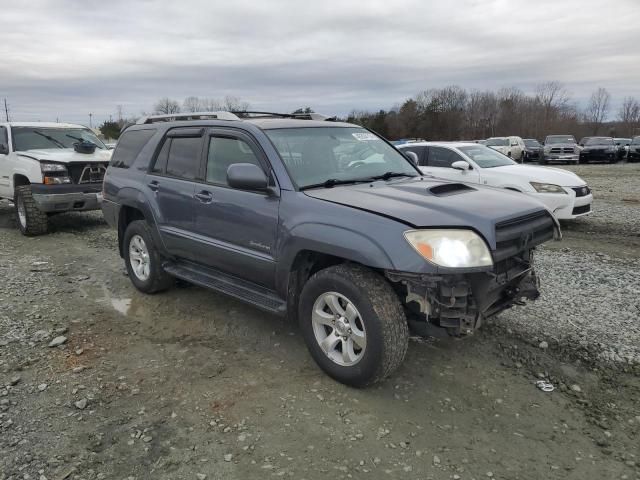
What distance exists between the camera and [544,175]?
8.63 meters

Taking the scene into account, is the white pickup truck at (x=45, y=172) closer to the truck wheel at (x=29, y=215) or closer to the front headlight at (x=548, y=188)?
the truck wheel at (x=29, y=215)

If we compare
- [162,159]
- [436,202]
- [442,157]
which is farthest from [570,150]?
[436,202]

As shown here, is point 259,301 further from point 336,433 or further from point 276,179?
point 336,433

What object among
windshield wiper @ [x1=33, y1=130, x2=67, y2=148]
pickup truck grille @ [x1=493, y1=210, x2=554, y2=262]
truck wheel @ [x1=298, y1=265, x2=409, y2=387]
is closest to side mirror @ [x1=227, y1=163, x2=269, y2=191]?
truck wheel @ [x1=298, y1=265, x2=409, y2=387]

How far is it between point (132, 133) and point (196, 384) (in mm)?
3404

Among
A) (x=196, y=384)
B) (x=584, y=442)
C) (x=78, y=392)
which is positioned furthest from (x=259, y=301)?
(x=584, y=442)

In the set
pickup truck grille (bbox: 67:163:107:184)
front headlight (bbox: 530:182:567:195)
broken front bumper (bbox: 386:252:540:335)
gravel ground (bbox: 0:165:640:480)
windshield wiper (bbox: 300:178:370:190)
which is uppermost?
windshield wiper (bbox: 300:178:370:190)

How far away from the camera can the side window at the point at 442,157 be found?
30.9ft

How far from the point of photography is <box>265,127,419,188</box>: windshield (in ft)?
13.0

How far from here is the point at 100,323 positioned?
471 cm

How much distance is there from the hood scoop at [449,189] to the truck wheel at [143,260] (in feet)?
9.74

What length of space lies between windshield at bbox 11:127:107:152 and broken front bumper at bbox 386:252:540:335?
8.66m

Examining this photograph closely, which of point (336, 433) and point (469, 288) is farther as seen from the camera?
point (469, 288)

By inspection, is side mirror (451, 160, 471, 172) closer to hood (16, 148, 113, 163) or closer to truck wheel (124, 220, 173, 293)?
truck wheel (124, 220, 173, 293)
